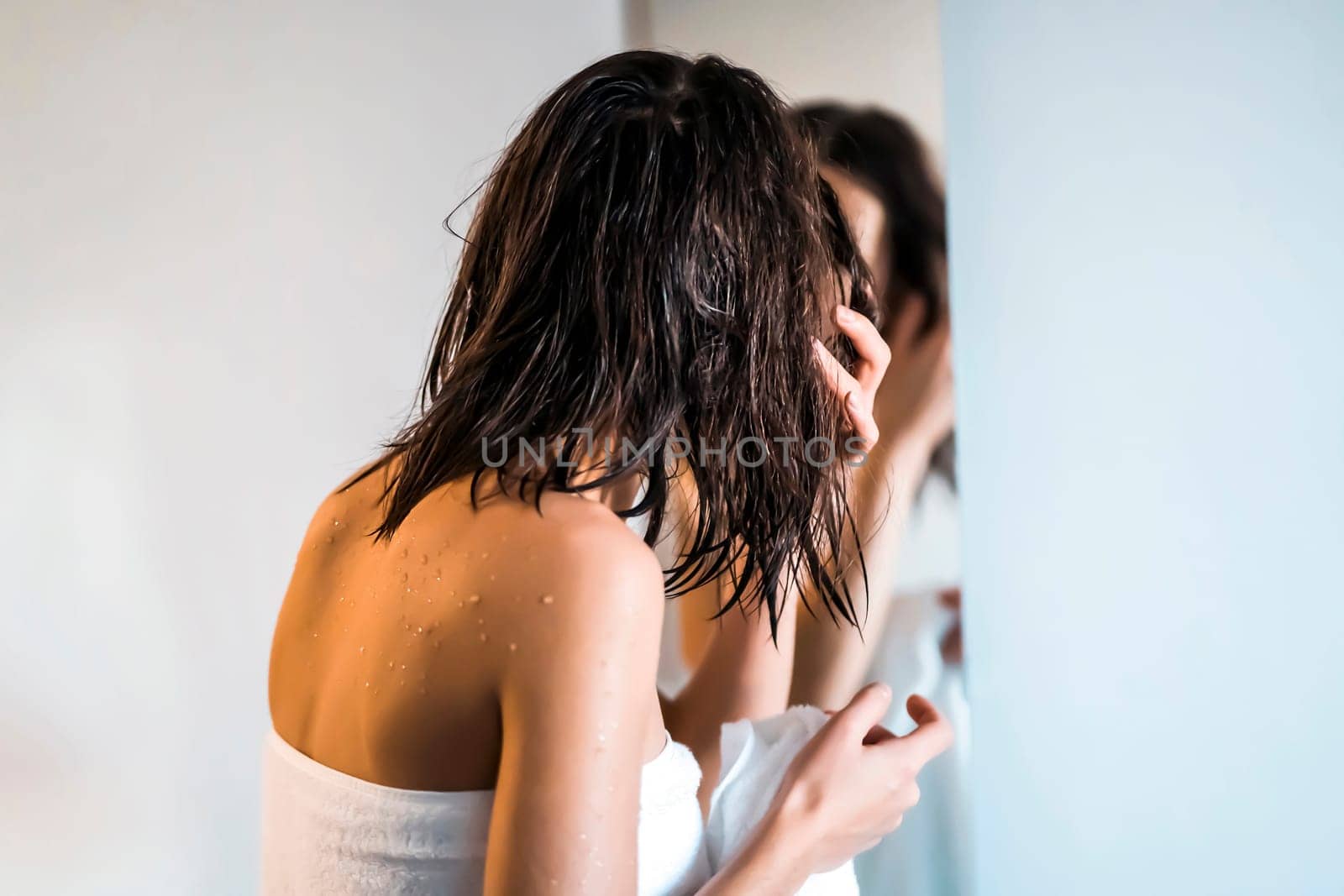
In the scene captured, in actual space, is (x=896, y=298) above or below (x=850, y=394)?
above

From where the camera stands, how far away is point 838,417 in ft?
2.33

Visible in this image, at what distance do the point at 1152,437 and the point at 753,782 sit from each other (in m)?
0.49

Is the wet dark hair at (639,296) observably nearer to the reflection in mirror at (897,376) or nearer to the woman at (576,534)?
the woman at (576,534)

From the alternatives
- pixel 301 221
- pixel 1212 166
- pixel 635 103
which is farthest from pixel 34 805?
pixel 1212 166

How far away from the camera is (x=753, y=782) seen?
2.13 feet

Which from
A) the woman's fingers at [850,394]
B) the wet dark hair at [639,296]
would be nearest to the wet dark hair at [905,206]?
the woman's fingers at [850,394]

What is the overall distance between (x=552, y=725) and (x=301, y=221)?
84 cm

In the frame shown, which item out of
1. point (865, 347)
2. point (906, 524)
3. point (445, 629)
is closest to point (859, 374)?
point (865, 347)

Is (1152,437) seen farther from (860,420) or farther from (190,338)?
(190,338)

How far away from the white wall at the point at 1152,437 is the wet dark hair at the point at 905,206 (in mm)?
30

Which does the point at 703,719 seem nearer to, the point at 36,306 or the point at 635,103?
the point at 635,103

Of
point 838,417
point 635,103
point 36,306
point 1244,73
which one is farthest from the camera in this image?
point 36,306

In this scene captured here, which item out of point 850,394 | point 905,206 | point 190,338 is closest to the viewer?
point 850,394

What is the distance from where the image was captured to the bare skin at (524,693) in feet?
1.50
